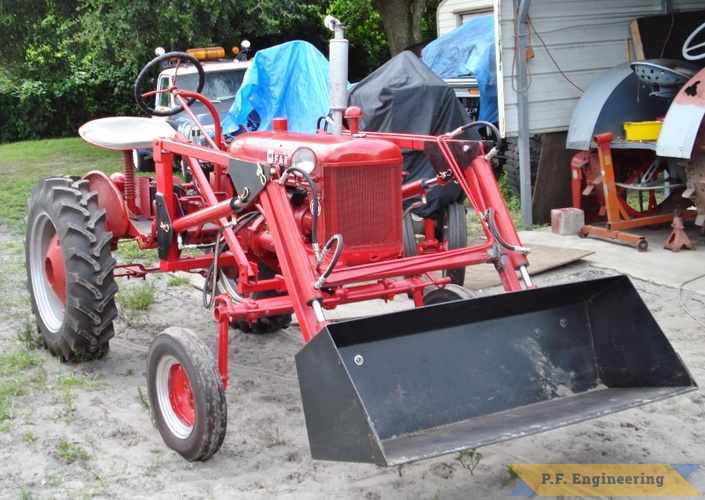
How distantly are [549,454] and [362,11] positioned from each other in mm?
17180

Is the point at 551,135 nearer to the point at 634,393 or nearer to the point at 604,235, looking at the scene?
the point at 604,235

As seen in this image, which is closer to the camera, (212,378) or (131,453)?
(212,378)

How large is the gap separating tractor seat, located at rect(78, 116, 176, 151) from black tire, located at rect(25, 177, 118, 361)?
299mm

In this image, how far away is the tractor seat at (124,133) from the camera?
5.29 m

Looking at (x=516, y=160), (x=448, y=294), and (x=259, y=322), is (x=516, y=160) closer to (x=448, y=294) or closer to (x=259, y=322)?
(x=259, y=322)

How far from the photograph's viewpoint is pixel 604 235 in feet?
27.3

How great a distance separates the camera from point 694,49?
28.8 feet

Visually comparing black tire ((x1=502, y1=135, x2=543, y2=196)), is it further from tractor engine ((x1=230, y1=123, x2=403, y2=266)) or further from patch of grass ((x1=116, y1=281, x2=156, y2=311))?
tractor engine ((x1=230, y1=123, x2=403, y2=266))

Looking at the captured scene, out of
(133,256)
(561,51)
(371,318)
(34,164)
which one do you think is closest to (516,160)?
(561,51)

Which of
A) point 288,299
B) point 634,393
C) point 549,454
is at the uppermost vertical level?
point 288,299

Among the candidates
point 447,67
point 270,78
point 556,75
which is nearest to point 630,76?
point 556,75

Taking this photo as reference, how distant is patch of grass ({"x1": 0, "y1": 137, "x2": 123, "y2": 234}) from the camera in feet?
36.8

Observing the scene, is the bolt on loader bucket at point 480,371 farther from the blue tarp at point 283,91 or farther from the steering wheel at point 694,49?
the blue tarp at point 283,91

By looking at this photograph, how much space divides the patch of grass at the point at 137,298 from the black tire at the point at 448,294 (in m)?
2.49
